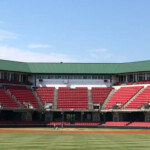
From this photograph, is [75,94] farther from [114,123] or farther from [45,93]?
[114,123]

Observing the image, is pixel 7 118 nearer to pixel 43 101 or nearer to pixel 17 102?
pixel 17 102

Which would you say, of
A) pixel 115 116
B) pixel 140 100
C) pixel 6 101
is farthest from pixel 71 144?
pixel 115 116

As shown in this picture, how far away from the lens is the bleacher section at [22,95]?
8244cm

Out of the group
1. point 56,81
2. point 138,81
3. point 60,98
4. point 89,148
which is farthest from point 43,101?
point 89,148

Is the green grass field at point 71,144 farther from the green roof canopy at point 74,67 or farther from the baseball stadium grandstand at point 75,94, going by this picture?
the green roof canopy at point 74,67

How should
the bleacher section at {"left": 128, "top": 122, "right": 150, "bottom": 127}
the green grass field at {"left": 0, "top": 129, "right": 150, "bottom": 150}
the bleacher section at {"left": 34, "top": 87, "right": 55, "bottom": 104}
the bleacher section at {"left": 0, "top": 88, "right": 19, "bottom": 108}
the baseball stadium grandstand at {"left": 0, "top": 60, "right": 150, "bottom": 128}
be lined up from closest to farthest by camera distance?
the green grass field at {"left": 0, "top": 129, "right": 150, "bottom": 150}, the bleacher section at {"left": 128, "top": 122, "right": 150, "bottom": 127}, the bleacher section at {"left": 0, "top": 88, "right": 19, "bottom": 108}, the baseball stadium grandstand at {"left": 0, "top": 60, "right": 150, "bottom": 128}, the bleacher section at {"left": 34, "top": 87, "right": 55, "bottom": 104}

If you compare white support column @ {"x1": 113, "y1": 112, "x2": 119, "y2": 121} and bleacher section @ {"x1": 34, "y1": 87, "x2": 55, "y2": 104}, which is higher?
bleacher section @ {"x1": 34, "y1": 87, "x2": 55, "y2": 104}

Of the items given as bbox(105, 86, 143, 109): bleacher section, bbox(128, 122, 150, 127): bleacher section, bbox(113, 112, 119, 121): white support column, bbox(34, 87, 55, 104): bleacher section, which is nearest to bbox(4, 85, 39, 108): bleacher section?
bbox(34, 87, 55, 104): bleacher section

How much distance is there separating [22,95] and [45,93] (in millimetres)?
7929

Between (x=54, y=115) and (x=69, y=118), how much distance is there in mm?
4245

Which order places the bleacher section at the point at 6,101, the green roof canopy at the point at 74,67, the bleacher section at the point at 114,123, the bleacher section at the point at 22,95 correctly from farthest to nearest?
1. the green roof canopy at the point at 74,67
2. the bleacher section at the point at 22,95
3. the bleacher section at the point at 6,101
4. the bleacher section at the point at 114,123

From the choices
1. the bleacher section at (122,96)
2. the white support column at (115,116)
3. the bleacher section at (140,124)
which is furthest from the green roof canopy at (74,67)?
the bleacher section at (140,124)

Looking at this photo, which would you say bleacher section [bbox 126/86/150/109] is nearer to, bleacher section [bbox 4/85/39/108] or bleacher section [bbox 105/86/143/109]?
bleacher section [bbox 105/86/143/109]

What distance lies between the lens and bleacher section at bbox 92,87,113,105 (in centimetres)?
8594
